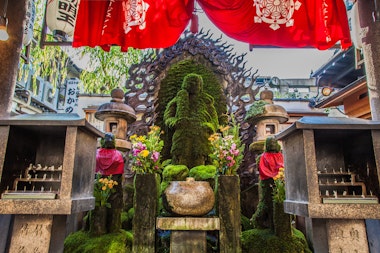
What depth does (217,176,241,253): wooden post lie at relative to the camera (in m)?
4.95

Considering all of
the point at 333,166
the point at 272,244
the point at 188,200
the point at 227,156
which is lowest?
the point at 272,244

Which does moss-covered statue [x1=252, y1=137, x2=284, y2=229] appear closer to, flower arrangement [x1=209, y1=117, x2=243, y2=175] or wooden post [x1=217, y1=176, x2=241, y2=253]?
flower arrangement [x1=209, y1=117, x2=243, y2=175]

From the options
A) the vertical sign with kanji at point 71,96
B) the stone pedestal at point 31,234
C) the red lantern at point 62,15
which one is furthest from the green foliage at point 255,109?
the vertical sign with kanji at point 71,96

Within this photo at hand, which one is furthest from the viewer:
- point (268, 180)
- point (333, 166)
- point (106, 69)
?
point (106, 69)

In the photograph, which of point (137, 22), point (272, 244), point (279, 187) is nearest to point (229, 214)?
point (272, 244)

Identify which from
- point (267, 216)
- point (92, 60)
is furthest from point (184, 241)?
point (92, 60)

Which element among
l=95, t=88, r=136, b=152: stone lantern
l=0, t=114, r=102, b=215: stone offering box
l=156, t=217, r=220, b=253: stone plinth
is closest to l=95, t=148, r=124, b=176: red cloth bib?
l=0, t=114, r=102, b=215: stone offering box

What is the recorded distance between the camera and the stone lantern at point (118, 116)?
7441 millimetres

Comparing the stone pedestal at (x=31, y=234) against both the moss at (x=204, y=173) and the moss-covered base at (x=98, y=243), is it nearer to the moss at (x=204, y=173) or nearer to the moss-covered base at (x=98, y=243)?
the moss-covered base at (x=98, y=243)

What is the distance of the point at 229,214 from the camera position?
5.07 metres

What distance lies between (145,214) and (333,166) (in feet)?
11.8

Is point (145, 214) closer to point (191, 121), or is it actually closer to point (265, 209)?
point (265, 209)

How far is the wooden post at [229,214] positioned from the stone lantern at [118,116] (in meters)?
3.51

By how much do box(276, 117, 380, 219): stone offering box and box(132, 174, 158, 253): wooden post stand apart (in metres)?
2.52
